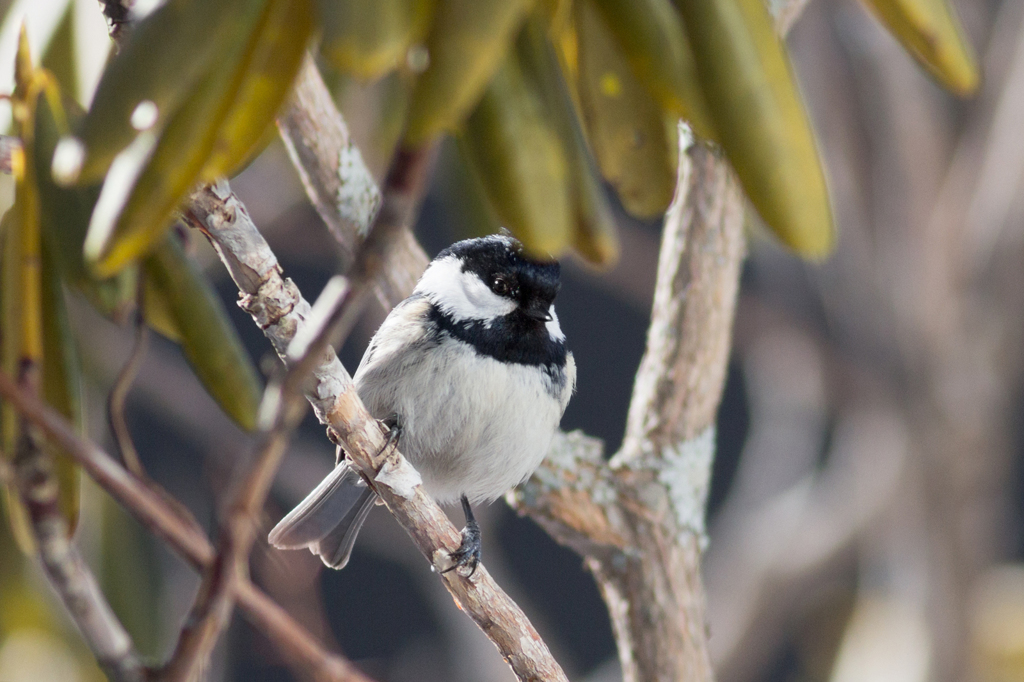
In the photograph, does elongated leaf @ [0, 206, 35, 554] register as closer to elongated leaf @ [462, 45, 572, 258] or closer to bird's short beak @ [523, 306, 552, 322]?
elongated leaf @ [462, 45, 572, 258]

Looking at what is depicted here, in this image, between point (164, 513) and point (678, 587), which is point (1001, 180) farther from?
point (164, 513)

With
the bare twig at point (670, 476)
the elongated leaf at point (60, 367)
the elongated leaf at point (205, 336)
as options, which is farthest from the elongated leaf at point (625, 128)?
the bare twig at point (670, 476)

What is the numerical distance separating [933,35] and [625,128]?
0.58ft

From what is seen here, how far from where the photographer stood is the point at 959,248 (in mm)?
2191

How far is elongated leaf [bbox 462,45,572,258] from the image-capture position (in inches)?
16.9

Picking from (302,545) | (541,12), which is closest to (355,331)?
(302,545)

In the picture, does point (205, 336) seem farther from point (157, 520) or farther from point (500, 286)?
point (500, 286)

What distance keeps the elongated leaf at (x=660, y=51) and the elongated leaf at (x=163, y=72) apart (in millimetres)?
185

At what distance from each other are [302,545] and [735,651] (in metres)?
1.20

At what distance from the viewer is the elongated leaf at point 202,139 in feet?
A: 1.40

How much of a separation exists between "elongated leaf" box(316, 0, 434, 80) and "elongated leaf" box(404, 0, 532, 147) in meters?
0.02

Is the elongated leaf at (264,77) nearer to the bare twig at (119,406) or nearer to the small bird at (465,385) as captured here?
the bare twig at (119,406)

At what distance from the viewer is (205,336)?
2.16 ft

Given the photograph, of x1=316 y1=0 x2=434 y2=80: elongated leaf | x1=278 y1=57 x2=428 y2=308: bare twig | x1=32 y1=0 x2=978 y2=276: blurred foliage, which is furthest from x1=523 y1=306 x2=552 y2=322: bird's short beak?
x1=316 y1=0 x2=434 y2=80: elongated leaf
